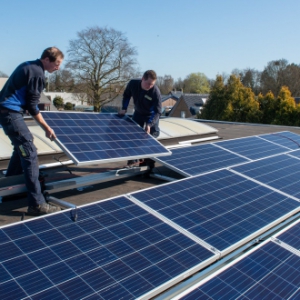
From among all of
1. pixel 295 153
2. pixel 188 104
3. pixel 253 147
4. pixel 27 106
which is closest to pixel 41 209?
pixel 27 106

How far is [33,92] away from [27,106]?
26 centimetres

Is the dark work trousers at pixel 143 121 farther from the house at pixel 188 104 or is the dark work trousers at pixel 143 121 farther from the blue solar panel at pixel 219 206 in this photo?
the house at pixel 188 104

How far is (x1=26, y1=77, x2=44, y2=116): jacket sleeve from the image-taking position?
504cm

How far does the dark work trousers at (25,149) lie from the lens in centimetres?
509

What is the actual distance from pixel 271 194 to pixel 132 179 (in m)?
2.90

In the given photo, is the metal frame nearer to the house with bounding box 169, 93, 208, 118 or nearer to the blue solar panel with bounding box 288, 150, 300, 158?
the blue solar panel with bounding box 288, 150, 300, 158

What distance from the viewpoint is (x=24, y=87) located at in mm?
5055

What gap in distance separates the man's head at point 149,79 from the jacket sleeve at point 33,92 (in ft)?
9.50

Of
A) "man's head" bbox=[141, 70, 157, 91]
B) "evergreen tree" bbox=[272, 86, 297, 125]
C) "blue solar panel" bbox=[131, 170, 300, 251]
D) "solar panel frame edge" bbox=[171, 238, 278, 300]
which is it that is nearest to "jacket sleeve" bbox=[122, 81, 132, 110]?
"man's head" bbox=[141, 70, 157, 91]

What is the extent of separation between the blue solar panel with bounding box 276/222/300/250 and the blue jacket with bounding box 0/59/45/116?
12.8 feet

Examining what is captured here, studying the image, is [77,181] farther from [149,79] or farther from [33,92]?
[149,79]

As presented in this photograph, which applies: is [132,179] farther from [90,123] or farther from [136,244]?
[136,244]

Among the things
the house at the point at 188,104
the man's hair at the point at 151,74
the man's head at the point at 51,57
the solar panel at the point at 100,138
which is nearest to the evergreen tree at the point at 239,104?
A: the house at the point at 188,104

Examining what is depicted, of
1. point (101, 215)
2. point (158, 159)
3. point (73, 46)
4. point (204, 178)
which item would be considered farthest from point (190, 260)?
point (73, 46)
